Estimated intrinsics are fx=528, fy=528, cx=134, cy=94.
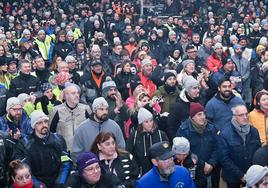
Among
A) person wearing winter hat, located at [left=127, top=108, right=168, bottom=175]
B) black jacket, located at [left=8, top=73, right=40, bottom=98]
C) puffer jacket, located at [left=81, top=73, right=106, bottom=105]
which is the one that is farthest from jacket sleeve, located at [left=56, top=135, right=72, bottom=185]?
black jacket, located at [left=8, top=73, right=40, bottom=98]

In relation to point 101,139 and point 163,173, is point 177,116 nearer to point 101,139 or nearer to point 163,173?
point 101,139

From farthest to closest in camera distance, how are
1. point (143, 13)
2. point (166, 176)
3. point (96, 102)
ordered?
1. point (143, 13)
2. point (96, 102)
3. point (166, 176)

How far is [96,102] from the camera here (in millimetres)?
6668

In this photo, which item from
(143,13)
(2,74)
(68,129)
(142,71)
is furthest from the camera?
(143,13)

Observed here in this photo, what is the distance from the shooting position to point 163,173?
5.20 metres

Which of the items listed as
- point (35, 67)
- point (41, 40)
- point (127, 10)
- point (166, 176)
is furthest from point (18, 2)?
point (166, 176)

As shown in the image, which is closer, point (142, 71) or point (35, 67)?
point (142, 71)

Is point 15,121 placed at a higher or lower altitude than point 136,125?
higher

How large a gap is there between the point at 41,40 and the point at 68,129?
7.61m

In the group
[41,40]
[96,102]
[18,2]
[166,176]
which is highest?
[18,2]

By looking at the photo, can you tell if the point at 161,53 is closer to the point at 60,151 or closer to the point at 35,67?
the point at 35,67

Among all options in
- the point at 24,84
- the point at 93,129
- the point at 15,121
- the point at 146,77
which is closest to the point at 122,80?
the point at 146,77

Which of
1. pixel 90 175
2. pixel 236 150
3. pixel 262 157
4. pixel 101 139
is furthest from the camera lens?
pixel 236 150

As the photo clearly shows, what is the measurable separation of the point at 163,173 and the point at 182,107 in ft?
7.90
